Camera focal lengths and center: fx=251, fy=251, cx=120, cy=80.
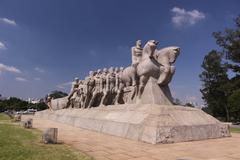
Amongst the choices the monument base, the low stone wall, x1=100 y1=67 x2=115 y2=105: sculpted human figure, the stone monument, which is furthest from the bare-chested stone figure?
the low stone wall

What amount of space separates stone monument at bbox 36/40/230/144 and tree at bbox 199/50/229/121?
30.1m

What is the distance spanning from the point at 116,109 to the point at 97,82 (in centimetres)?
517

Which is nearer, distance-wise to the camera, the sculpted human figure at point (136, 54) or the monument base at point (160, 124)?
the monument base at point (160, 124)

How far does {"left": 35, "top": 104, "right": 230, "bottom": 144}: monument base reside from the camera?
24.3 ft

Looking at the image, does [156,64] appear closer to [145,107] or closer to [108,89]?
[145,107]

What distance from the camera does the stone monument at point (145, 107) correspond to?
7755 mm

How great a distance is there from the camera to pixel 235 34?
33156 mm

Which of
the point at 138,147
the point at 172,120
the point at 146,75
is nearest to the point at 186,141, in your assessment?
the point at 172,120

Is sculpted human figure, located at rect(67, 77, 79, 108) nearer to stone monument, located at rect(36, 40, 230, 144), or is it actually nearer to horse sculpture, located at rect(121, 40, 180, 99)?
stone monument, located at rect(36, 40, 230, 144)

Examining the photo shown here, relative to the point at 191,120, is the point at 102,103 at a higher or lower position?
higher

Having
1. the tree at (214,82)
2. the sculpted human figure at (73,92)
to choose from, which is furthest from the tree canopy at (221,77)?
the sculpted human figure at (73,92)

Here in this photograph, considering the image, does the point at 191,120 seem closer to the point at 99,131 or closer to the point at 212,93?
the point at 99,131

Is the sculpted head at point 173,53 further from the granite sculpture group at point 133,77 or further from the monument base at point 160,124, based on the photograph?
the monument base at point 160,124

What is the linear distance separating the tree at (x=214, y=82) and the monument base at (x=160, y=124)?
111 feet
